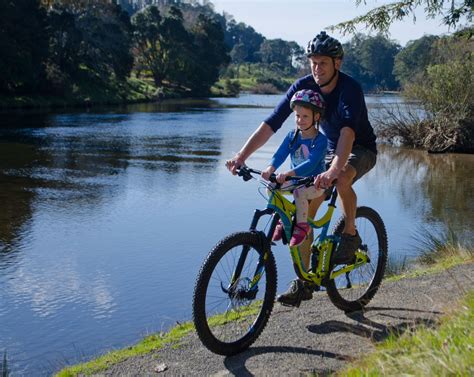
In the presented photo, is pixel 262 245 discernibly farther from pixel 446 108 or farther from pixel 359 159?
pixel 446 108

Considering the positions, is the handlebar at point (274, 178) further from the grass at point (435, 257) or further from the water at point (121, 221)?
the grass at point (435, 257)

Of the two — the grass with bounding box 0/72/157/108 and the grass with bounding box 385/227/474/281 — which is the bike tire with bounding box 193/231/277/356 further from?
the grass with bounding box 0/72/157/108

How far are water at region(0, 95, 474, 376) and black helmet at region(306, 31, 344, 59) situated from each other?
12.3 feet

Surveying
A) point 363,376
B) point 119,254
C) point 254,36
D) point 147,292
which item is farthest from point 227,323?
point 254,36

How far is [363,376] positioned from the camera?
11.4 feet

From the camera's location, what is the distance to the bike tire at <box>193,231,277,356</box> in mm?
4613

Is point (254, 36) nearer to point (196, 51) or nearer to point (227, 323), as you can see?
point (196, 51)

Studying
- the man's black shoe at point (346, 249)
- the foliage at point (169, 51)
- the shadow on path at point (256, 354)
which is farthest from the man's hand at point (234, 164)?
the foliage at point (169, 51)

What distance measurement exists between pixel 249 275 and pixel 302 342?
65cm

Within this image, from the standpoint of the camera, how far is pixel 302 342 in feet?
16.9

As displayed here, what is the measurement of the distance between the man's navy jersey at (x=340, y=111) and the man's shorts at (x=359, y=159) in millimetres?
47

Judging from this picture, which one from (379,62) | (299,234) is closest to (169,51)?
(379,62)

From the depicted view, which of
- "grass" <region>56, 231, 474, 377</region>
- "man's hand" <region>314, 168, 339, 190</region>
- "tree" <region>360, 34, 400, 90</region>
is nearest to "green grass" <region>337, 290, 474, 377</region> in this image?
"grass" <region>56, 231, 474, 377</region>

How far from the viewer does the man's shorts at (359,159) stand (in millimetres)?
5469
